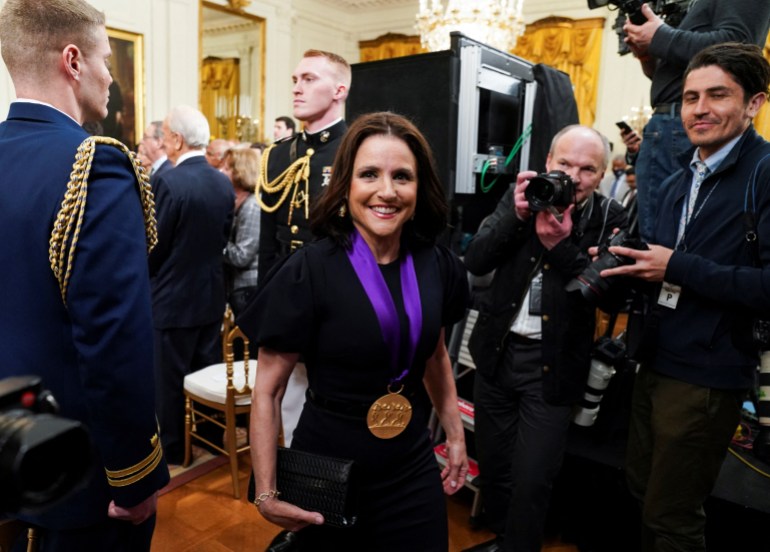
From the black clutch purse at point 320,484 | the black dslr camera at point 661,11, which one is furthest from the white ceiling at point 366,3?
the black clutch purse at point 320,484

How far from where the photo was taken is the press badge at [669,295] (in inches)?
64.6

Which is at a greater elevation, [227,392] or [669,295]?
[669,295]

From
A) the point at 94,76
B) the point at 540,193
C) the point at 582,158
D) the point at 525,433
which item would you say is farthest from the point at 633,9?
the point at 94,76

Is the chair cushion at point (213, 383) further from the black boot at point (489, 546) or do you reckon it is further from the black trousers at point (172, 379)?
the black boot at point (489, 546)

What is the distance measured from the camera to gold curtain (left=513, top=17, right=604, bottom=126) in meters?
7.68

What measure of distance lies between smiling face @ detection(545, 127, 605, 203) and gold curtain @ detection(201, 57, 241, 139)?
23.6ft

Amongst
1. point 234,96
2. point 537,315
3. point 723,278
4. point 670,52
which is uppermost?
point 234,96

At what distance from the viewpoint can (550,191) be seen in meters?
1.72

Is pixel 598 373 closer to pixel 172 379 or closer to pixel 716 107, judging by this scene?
pixel 716 107

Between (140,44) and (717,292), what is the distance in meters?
6.79

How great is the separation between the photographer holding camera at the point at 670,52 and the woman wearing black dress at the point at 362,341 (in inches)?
36.8

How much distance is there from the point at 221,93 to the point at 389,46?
2844 millimetres

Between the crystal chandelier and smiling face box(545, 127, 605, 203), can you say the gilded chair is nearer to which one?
smiling face box(545, 127, 605, 203)

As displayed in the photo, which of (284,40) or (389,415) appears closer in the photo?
(389,415)
